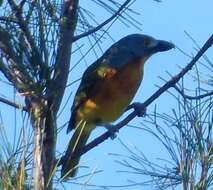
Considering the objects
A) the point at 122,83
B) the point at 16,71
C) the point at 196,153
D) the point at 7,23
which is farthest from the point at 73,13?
the point at 122,83

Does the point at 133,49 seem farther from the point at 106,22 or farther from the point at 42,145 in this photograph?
the point at 42,145

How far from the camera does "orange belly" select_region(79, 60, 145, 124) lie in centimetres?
420

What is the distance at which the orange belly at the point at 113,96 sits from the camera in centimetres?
420

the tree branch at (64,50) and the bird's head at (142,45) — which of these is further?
the bird's head at (142,45)

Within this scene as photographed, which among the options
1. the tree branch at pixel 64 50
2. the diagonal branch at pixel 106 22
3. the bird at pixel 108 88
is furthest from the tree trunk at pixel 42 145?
the bird at pixel 108 88

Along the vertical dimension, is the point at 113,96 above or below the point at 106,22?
above

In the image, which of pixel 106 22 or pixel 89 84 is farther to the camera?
pixel 89 84

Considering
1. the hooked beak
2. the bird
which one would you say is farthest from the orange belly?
the hooked beak

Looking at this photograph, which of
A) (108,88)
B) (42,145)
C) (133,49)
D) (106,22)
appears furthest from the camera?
(133,49)

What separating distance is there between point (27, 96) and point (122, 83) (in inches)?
80.5

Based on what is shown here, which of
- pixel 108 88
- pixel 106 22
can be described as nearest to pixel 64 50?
pixel 106 22

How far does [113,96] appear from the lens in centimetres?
421

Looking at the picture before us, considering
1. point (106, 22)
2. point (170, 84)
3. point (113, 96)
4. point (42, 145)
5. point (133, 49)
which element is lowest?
point (42, 145)

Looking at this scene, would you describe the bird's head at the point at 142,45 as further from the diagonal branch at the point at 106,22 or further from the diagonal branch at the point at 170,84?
the diagonal branch at the point at 170,84
